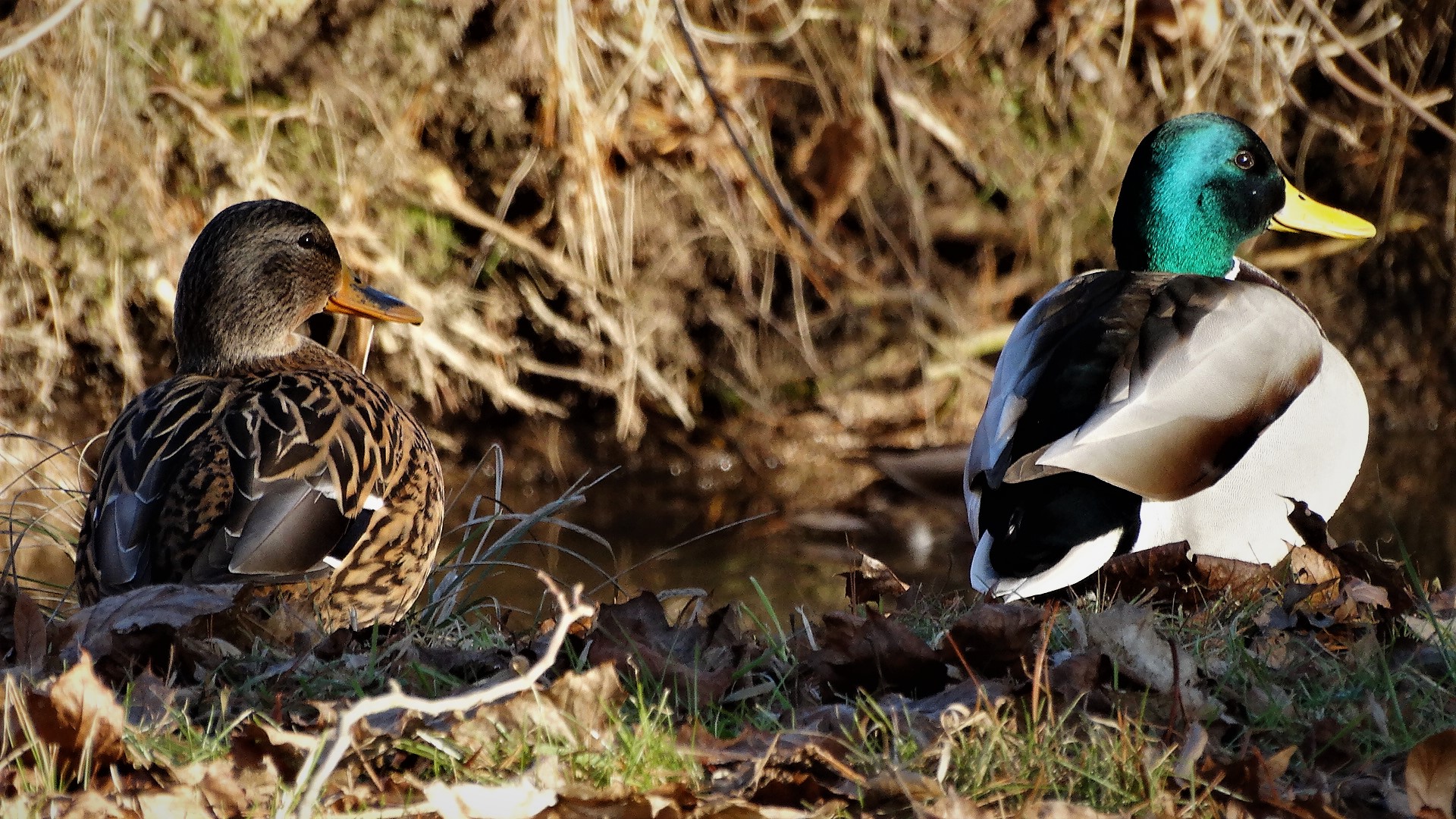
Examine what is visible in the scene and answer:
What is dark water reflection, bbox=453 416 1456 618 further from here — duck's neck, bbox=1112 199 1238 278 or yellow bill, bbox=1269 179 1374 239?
duck's neck, bbox=1112 199 1238 278

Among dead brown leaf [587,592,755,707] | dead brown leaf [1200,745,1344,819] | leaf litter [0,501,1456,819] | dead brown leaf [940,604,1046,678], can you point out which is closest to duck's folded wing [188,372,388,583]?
leaf litter [0,501,1456,819]

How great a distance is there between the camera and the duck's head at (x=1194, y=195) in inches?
182

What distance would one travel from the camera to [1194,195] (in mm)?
4656

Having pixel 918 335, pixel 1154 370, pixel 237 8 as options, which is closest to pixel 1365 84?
pixel 918 335

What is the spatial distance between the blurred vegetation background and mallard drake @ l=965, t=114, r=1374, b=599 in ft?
5.19

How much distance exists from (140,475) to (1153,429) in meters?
2.27

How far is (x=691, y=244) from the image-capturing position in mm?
6668

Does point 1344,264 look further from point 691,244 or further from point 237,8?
point 237,8

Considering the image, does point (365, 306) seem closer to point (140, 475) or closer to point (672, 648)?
point (140, 475)

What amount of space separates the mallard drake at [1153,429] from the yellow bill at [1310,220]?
0.74 meters

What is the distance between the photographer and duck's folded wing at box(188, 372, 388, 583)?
2994 millimetres

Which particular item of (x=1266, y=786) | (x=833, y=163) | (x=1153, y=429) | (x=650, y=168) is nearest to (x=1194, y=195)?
(x=1153, y=429)

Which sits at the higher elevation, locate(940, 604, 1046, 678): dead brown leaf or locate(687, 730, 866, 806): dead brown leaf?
locate(687, 730, 866, 806): dead brown leaf

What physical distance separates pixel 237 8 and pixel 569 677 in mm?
4590
